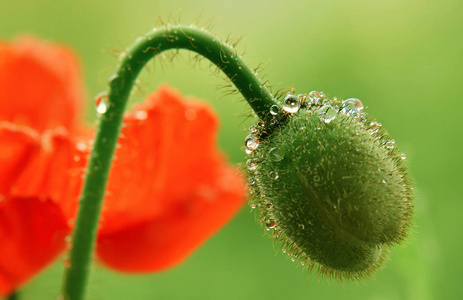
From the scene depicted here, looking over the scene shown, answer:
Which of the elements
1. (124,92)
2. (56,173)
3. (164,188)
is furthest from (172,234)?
(124,92)

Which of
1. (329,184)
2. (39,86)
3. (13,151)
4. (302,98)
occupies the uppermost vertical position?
(39,86)

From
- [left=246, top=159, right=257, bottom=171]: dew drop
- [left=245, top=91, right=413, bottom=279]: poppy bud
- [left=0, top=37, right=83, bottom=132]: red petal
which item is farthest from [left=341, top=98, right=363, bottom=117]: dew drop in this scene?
[left=0, top=37, right=83, bottom=132]: red petal

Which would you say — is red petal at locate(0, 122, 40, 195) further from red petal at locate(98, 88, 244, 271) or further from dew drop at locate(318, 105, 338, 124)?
dew drop at locate(318, 105, 338, 124)

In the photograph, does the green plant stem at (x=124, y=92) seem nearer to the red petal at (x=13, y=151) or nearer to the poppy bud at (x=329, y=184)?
the poppy bud at (x=329, y=184)

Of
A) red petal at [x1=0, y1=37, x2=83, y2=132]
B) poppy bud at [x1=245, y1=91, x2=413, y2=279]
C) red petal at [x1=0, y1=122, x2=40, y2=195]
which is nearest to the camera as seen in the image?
poppy bud at [x1=245, y1=91, x2=413, y2=279]

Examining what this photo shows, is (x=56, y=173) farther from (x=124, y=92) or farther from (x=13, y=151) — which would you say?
(x=124, y=92)

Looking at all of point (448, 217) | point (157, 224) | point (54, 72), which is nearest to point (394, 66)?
point (448, 217)

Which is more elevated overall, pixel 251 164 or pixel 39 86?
pixel 39 86
